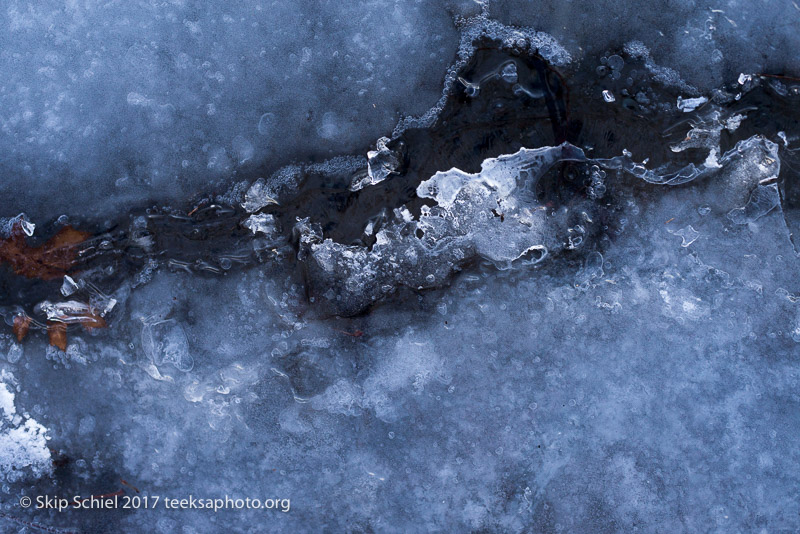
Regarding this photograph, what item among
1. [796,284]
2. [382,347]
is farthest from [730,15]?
[382,347]

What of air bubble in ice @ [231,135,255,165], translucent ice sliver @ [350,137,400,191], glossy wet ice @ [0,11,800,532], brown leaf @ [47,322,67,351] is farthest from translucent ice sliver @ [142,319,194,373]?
translucent ice sliver @ [350,137,400,191]

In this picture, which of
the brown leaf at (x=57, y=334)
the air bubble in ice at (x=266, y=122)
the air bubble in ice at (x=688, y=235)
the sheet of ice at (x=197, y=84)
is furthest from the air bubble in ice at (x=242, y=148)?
the air bubble in ice at (x=688, y=235)

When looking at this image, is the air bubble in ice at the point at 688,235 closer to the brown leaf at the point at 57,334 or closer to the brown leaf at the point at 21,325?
the brown leaf at the point at 57,334

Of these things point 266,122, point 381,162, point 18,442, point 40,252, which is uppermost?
point 266,122

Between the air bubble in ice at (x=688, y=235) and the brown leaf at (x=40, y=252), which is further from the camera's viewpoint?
the brown leaf at (x=40, y=252)

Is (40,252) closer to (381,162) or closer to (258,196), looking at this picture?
(258,196)

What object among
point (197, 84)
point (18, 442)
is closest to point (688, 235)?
point (197, 84)
